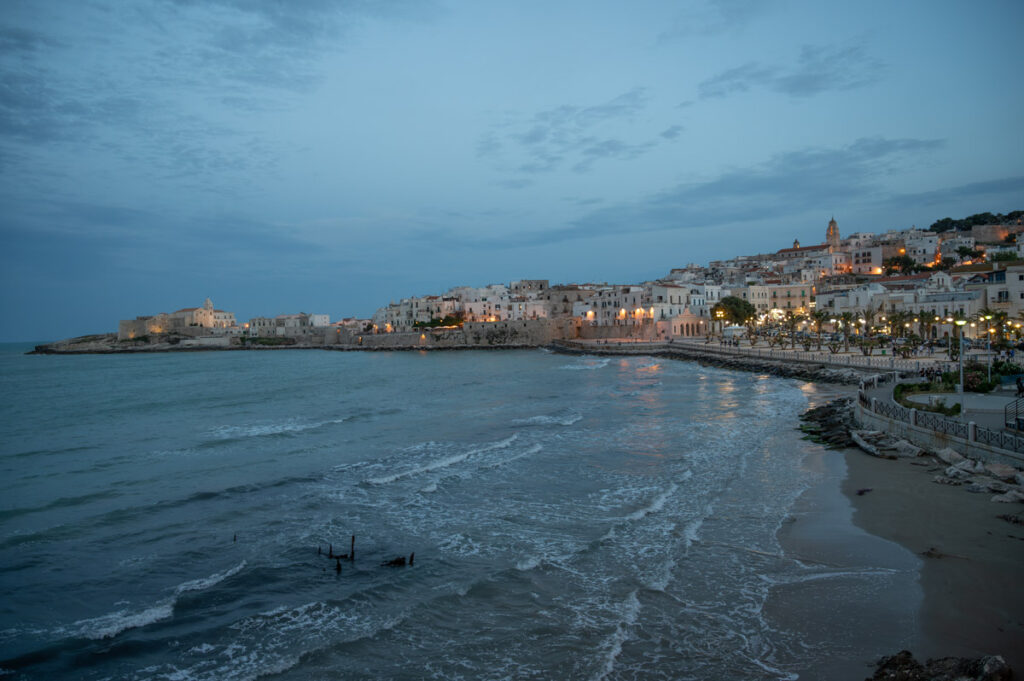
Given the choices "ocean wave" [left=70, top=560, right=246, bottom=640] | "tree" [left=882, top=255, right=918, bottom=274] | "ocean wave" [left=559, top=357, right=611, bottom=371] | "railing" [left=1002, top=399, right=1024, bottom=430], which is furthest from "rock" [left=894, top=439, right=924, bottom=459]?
"tree" [left=882, top=255, right=918, bottom=274]

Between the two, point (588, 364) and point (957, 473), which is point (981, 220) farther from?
point (957, 473)

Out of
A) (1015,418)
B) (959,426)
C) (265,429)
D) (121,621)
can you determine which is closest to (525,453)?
(959,426)

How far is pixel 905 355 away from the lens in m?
36.6

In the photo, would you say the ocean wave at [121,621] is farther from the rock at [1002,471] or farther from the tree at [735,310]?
the tree at [735,310]

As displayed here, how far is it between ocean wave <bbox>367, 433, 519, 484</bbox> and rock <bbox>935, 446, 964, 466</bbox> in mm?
12374

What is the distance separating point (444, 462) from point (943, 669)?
14491 millimetres

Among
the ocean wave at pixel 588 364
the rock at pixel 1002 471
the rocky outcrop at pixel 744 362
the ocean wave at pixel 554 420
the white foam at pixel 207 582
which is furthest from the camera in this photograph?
the ocean wave at pixel 588 364

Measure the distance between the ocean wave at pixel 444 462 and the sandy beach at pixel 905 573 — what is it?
32.6 feet

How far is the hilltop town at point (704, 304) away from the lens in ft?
174

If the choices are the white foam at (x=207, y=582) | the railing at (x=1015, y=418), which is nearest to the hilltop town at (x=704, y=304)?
the railing at (x=1015, y=418)

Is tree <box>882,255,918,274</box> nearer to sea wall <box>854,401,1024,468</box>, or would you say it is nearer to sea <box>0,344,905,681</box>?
A: sea <box>0,344,905,681</box>

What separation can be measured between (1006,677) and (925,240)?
102 m

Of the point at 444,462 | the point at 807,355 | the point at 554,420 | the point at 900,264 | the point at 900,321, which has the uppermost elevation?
the point at 900,264

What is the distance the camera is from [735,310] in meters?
75.9
